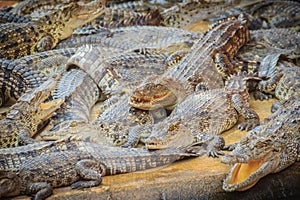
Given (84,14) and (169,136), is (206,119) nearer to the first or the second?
(169,136)

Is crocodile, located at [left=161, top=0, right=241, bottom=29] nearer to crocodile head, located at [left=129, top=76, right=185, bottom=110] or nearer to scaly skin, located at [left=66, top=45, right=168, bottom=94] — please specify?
scaly skin, located at [left=66, top=45, right=168, bottom=94]

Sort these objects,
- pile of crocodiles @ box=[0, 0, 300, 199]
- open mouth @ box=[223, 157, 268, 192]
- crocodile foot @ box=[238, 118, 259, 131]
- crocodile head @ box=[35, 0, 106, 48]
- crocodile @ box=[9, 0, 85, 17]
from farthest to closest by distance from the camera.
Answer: crocodile @ box=[9, 0, 85, 17] → crocodile head @ box=[35, 0, 106, 48] → crocodile foot @ box=[238, 118, 259, 131] → pile of crocodiles @ box=[0, 0, 300, 199] → open mouth @ box=[223, 157, 268, 192]

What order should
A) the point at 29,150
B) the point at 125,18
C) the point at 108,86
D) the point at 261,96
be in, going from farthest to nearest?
the point at 125,18, the point at 108,86, the point at 261,96, the point at 29,150

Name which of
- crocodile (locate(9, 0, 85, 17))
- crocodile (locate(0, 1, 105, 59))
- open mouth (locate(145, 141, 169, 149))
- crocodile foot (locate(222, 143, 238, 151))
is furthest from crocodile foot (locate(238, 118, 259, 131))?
crocodile (locate(9, 0, 85, 17))

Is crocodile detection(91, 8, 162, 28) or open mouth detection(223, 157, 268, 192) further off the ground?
open mouth detection(223, 157, 268, 192)

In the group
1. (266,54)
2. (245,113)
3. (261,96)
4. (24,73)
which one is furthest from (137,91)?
(266,54)

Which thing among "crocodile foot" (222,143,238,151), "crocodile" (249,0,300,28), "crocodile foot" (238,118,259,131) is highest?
"crocodile foot" (222,143,238,151)

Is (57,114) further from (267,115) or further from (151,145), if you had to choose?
(267,115)

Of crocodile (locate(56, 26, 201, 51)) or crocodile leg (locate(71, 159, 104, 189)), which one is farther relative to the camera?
crocodile (locate(56, 26, 201, 51))

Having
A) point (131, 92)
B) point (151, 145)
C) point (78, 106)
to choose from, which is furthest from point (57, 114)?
point (151, 145)
